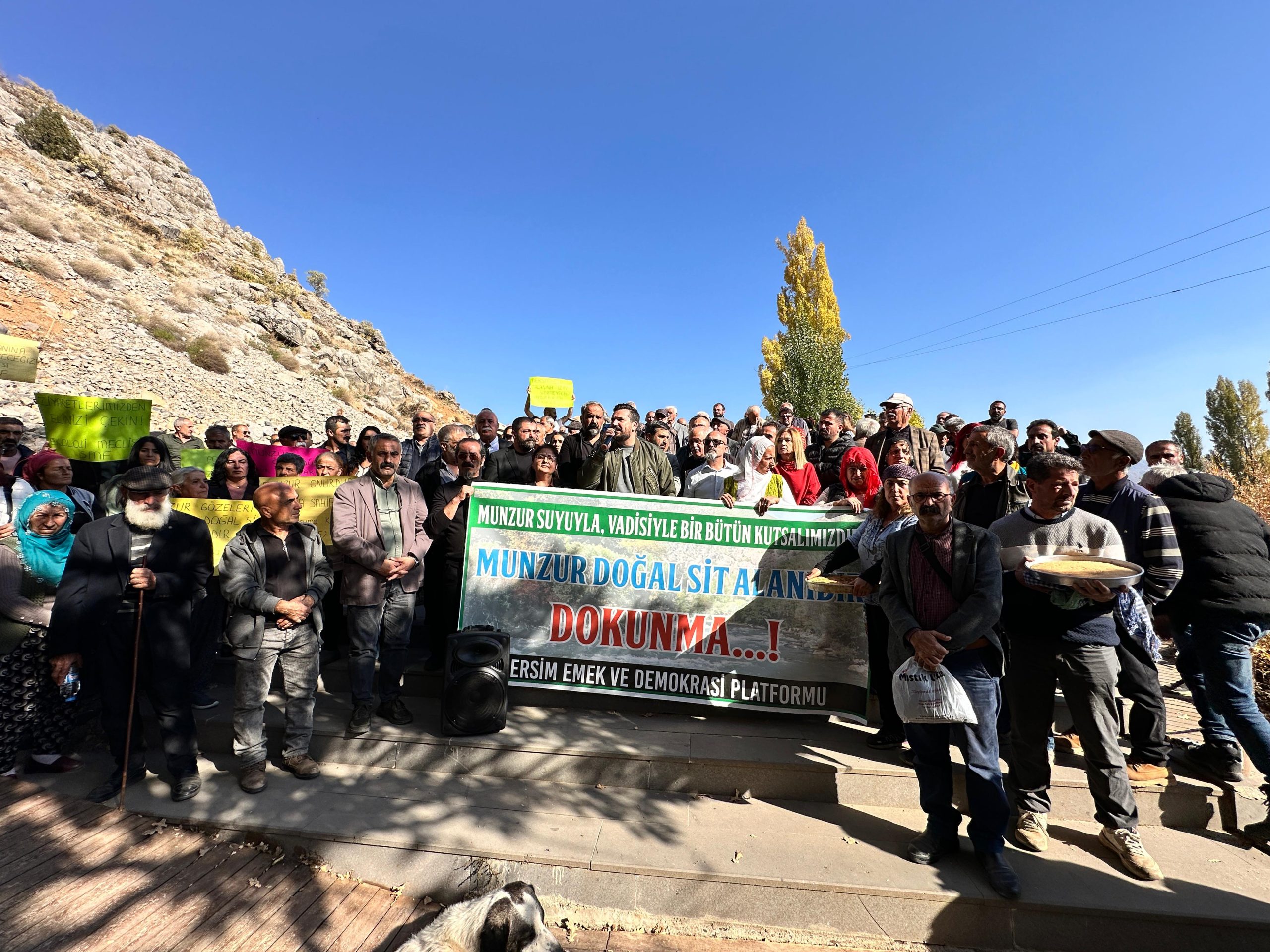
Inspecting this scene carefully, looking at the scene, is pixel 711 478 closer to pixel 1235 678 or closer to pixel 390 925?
pixel 1235 678

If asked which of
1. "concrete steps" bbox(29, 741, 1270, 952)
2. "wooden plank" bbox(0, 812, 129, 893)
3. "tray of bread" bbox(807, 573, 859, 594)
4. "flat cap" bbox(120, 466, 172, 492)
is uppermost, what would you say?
"flat cap" bbox(120, 466, 172, 492)

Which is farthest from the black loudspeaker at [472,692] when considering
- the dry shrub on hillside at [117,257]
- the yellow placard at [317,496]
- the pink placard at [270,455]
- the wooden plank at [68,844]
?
the dry shrub on hillside at [117,257]

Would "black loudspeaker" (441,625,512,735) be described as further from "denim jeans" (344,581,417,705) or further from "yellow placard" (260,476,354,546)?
"yellow placard" (260,476,354,546)

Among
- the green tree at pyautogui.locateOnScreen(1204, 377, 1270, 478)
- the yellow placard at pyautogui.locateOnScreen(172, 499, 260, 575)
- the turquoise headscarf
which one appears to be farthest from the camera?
the green tree at pyautogui.locateOnScreen(1204, 377, 1270, 478)

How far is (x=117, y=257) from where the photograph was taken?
2352cm

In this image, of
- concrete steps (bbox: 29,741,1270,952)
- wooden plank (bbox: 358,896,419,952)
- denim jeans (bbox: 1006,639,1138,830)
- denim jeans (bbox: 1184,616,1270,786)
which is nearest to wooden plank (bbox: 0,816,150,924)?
concrete steps (bbox: 29,741,1270,952)

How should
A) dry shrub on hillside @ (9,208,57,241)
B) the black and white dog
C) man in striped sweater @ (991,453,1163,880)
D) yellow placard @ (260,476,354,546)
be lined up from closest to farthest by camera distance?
the black and white dog, man in striped sweater @ (991,453,1163,880), yellow placard @ (260,476,354,546), dry shrub on hillside @ (9,208,57,241)

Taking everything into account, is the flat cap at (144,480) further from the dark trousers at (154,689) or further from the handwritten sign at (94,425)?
the handwritten sign at (94,425)

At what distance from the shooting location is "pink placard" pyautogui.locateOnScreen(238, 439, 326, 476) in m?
6.46

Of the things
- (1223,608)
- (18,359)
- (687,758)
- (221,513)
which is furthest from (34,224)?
(1223,608)

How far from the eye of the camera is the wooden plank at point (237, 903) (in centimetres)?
259

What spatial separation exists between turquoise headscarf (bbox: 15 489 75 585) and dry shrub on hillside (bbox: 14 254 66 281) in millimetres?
22585

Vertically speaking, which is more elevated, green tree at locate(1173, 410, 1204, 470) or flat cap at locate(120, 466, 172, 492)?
green tree at locate(1173, 410, 1204, 470)

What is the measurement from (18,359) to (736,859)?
350 inches
